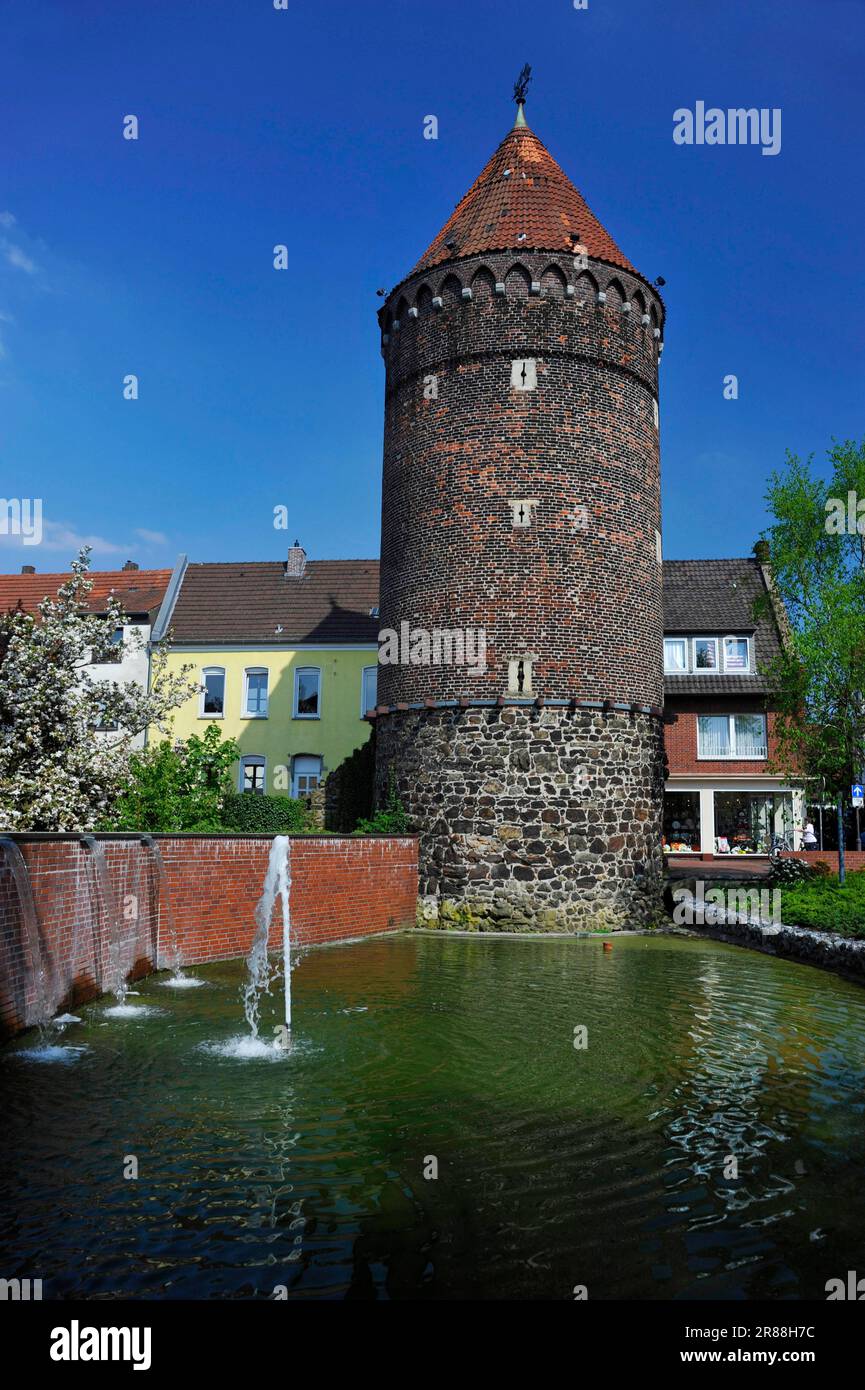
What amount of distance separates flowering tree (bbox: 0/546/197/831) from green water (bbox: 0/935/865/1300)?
32.0 feet

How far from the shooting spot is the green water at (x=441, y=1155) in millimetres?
4492

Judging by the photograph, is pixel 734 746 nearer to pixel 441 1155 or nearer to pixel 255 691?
pixel 255 691

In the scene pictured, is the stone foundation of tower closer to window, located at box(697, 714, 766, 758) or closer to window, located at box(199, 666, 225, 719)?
window, located at box(697, 714, 766, 758)

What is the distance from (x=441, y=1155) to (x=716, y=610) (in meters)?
34.2

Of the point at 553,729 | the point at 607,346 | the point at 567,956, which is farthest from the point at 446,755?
the point at 607,346

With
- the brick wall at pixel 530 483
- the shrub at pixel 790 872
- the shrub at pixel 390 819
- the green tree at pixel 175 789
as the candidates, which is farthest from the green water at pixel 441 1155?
the green tree at pixel 175 789

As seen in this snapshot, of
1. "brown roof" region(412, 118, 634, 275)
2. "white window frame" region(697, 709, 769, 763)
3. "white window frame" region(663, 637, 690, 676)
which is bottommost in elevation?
"white window frame" region(697, 709, 769, 763)

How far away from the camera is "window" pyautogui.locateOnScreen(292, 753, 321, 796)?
36.4 meters

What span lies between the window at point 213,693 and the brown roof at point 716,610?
16.8 m

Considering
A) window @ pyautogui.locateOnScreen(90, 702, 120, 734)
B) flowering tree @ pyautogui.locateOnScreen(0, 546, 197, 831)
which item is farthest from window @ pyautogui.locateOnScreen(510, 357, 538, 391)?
window @ pyautogui.locateOnScreen(90, 702, 120, 734)

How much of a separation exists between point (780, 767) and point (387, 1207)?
29.2 m

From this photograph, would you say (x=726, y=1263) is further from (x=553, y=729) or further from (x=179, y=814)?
(x=179, y=814)

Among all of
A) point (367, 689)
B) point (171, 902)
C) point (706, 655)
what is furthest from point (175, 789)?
point (706, 655)

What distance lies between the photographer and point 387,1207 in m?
5.17
